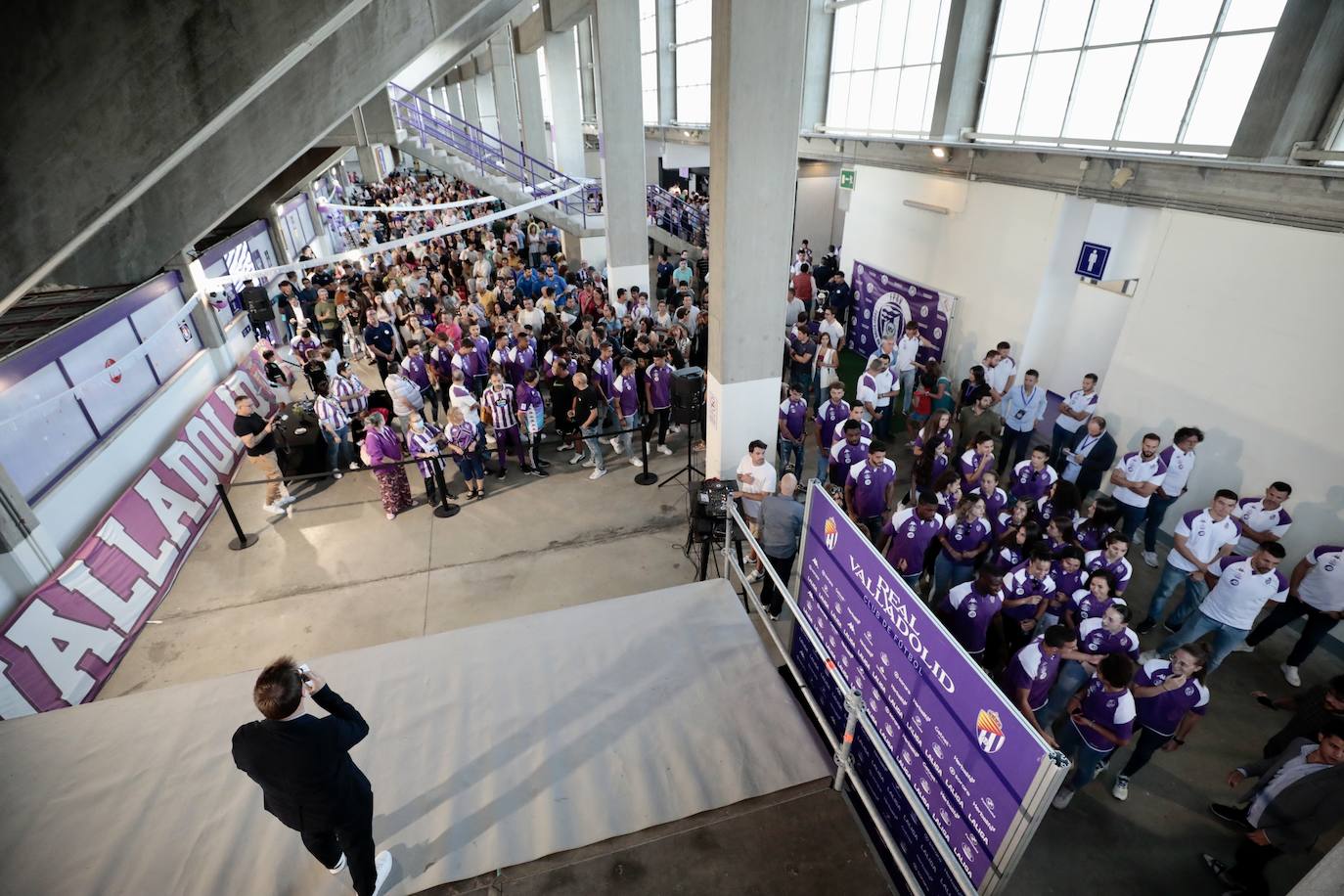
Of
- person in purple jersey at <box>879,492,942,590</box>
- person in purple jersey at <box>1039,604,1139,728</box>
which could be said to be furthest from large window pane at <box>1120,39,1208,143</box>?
person in purple jersey at <box>1039,604,1139,728</box>

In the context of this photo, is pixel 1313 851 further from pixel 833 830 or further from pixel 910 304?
pixel 910 304

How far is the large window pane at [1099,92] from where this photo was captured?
7930mm

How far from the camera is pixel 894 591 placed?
11.2 feet

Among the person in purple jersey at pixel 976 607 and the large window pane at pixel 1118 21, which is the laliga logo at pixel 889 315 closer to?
the large window pane at pixel 1118 21

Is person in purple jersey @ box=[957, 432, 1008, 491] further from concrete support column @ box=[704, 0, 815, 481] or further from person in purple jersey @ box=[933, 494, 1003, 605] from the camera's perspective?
concrete support column @ box=[704, 0, 815, 481]

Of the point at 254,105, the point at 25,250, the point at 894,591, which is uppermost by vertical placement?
the point at 254,105

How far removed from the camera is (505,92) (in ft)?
75.7

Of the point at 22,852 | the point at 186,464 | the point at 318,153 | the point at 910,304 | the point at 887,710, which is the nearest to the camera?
the point at 22,852

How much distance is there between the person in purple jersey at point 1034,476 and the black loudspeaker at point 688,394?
3797 mm

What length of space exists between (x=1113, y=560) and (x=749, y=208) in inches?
184

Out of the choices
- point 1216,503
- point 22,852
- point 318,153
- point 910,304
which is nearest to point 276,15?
point 22,852

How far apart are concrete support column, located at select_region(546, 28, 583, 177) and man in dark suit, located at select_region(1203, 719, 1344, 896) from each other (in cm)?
1920

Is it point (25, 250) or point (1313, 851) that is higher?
point (25, 250)

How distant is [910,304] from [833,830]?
34.1 ft
